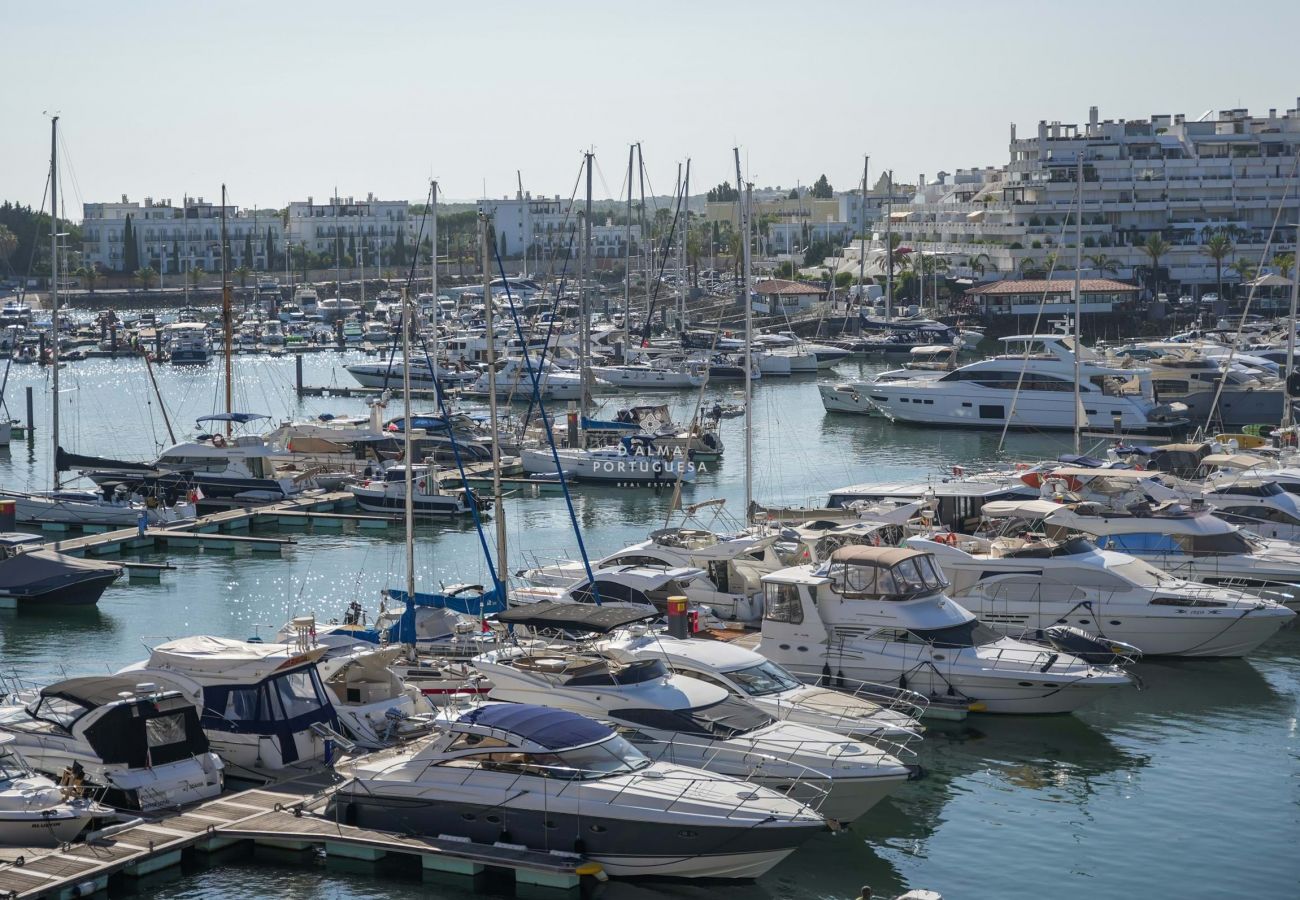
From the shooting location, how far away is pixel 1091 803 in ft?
77.3

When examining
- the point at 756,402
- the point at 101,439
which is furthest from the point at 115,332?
the point at 756,402

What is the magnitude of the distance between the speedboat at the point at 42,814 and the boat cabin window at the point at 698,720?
272 inches

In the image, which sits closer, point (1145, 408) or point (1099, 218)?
point (1145, 408)

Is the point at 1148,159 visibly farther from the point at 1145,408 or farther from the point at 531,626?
the point at 531,626

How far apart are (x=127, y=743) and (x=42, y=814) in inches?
60.0

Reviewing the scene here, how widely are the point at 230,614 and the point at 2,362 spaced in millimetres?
75790

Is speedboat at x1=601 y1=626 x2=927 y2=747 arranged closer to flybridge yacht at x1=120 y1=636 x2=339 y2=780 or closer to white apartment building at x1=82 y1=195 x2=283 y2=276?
flybridge yacht at x1=120 y1=636 x2=339 y2=780

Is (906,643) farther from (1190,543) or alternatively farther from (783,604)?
(1190,543)

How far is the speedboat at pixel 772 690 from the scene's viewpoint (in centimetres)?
2347

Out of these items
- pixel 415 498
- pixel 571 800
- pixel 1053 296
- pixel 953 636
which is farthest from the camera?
pixel 1053 296

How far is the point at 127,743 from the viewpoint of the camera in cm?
2122

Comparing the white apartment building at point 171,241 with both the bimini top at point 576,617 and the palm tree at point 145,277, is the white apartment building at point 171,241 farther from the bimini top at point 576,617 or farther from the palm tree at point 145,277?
the bimini top at point 576,617

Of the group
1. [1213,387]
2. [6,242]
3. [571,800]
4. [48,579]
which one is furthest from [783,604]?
[6,242]

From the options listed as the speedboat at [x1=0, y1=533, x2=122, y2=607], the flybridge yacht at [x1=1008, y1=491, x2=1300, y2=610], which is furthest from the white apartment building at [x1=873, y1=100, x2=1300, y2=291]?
the speedboat at [x1=0, y1=533, x2=122, y2=607]
